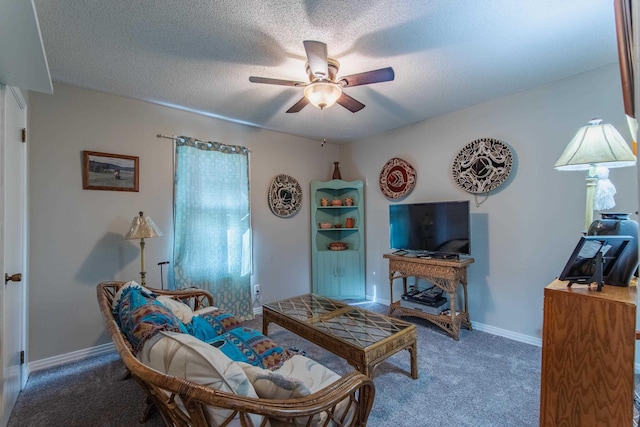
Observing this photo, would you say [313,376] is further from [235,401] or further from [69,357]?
[69,357]

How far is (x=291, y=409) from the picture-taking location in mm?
922

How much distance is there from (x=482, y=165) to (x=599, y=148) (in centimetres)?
143

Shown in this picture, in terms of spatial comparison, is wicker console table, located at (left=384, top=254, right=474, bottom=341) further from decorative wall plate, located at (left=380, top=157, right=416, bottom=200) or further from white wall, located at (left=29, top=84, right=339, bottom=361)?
white wall, located at (left=29, top=84, right=339, bottom=361)

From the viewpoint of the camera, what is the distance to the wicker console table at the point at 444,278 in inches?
110

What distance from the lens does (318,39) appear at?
1.89 meters

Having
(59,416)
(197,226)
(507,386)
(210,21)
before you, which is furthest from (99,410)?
(507,386)

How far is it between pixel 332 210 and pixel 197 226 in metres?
2.16

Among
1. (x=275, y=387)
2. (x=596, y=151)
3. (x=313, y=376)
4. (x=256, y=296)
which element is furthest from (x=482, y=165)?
(x=256, y=296)

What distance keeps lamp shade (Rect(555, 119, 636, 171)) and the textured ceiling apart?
0.73 meters

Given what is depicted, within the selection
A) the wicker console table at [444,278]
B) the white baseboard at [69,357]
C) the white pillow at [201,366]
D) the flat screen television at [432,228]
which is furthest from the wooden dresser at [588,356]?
the white baseboard at [69,357]

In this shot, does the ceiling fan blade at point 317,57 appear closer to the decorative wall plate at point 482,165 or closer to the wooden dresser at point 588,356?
the wooden dresser at point 588,356

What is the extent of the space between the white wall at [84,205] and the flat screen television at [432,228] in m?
2.43

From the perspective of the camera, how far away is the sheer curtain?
9.96 feet

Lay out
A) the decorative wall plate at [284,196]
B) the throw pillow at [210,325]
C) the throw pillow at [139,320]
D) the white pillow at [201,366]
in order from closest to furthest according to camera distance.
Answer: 1. the white pillow at [201,366]
2. the throw pillow at [139,320]
3. the throw pillow at [210,325]
4. the decorative wall plate at [284,196]
